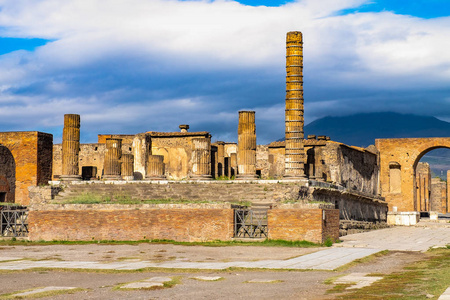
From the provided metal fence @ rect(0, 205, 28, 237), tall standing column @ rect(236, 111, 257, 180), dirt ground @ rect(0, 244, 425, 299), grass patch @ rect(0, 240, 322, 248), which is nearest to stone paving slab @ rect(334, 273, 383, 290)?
dirt ground @ rect(0, 244, 425, 299)

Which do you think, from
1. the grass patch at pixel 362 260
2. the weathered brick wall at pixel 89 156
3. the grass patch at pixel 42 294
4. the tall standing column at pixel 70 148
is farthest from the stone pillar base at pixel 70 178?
the grass patch at pixel 42 294

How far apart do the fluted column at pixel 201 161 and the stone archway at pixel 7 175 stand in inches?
394

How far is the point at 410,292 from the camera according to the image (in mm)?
8719

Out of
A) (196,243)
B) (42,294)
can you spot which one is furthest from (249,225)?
(42,294)

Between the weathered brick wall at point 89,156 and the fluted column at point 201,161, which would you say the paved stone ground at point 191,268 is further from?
the weathered brick wall at point 89,156

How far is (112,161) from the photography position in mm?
28281

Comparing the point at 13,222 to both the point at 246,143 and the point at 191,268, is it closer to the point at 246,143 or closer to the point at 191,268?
the point at 246,143

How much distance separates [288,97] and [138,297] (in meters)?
16.7

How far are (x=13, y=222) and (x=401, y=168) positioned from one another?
94.2 feet

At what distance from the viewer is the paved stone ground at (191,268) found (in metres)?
9.38

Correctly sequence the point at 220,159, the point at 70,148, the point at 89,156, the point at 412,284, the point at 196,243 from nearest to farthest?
the point at 412,284 < the point at 196,243 < the point at 70,148 < the point at 220,159 < the point at 89,156

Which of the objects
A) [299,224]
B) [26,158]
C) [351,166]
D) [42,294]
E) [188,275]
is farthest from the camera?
[351,166]

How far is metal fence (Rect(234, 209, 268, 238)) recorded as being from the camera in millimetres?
18484

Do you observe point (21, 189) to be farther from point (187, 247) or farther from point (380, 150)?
point (380, 150)
